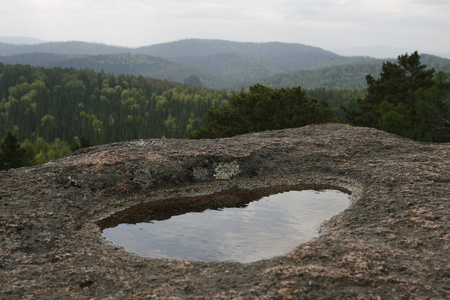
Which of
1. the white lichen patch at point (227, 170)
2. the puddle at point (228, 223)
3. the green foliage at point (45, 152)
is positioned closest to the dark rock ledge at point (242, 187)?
the white lichen patch at point (227, 170)

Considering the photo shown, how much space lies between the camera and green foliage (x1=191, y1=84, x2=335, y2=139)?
41.7 m

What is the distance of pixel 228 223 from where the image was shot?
38.3ft

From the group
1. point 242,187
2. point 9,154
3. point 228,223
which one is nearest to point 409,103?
point 242,187

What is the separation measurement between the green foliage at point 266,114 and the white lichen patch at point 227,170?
25.4 meters

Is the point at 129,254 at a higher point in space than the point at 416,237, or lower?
lower

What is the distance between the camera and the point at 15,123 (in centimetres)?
19662

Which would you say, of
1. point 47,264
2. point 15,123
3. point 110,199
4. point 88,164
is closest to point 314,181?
point 110,199

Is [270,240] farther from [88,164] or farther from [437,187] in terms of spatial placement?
[88,164]

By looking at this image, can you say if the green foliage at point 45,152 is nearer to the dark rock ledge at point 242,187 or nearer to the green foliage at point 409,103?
the green foliage at point 409,103

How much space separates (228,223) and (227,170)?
4787 mm

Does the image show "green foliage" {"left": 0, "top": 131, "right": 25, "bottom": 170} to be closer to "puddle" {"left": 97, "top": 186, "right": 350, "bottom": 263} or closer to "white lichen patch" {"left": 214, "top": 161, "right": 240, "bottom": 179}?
"white lichen patch" {"left": 214, "top": 161, "right": 240, "bottom": 179}

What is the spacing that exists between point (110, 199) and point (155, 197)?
1639 mm

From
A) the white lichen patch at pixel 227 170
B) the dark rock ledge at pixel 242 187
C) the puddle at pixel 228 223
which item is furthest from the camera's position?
the white lichen patch at pixel 227 170

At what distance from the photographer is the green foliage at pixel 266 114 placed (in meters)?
41.7
